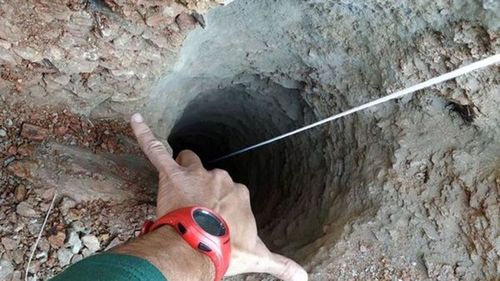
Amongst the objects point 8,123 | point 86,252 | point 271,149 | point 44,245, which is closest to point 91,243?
point 86,252

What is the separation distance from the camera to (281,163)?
312cm

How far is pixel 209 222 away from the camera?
3.84 feet

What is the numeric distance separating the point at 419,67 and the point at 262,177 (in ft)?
5.88

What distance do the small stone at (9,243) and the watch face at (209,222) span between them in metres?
0.67

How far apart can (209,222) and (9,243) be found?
701 millimetres

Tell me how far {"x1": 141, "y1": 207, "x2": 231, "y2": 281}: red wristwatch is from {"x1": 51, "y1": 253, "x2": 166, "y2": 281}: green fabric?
24cm

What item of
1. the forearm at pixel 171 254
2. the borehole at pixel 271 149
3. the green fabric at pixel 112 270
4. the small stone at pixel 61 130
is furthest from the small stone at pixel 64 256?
the borehole at pixel 271 149

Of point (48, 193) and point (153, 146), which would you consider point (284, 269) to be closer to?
point (153, 146)

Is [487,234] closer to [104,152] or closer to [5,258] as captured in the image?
[104,152]

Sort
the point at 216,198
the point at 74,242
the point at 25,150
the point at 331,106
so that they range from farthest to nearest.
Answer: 1. the point at 331,106
2. the point at 25,150
3. the point at 74,242
4. the point at 216,198

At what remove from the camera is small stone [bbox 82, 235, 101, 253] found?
1.57 m

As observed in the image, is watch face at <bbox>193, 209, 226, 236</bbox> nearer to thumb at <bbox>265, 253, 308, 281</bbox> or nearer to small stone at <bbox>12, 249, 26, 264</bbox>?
thumb at <bbox>265, 253, 308, 281</bbox>

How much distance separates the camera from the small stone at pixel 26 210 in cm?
153

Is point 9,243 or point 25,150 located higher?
point 25,150
